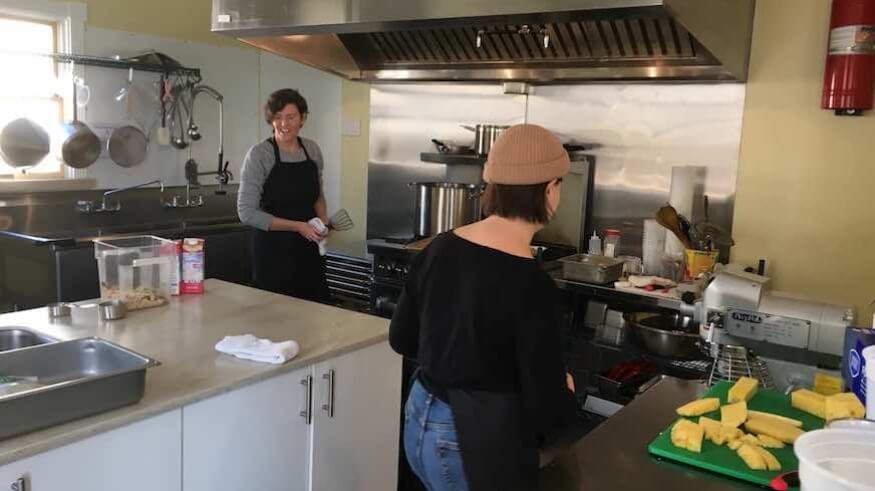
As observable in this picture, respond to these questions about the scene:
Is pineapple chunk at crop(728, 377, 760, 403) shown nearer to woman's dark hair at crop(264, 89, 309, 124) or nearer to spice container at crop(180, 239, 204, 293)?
spice container at crop(180, 239, 204, 293)

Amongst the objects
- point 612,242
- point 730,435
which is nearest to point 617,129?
point 612,242

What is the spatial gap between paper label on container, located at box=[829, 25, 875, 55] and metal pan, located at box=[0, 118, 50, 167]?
145 inches

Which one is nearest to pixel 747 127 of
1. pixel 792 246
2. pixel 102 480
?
pixel 792 246

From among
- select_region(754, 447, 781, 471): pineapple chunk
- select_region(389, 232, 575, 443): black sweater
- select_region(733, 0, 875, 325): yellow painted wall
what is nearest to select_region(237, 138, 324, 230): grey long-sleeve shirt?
select_region(389, 232, 575, 443): black sweater

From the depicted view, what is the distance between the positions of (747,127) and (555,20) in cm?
139

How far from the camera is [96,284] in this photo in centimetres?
339

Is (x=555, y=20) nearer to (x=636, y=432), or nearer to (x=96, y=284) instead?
(x=636, y=432)

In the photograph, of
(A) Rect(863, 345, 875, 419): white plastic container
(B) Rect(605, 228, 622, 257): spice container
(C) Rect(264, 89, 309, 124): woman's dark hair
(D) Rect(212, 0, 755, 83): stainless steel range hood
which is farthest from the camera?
(B) Rect(605, 228, 622, 257): spice container

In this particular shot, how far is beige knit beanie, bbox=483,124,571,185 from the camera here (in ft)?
4.83

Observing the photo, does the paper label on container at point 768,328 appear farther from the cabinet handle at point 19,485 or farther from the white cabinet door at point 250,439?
the cabinet handle at point 19,485

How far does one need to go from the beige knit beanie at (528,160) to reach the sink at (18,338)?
1.33 metres

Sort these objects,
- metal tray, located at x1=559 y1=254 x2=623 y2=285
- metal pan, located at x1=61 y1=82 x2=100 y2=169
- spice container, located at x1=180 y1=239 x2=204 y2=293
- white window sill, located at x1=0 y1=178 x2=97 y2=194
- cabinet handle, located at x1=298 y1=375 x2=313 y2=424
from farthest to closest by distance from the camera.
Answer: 1. metal pan, located at x1=61 y1=82 x2=100 y2=169
2. white window sill, located at x1=0 y1=178 x2=97 y2=194
3. metal tray, located at x1=559 y1=254 x2=623 y2=285
4. spice container, located at x1=180 y1=239 x2=204 y2=293
5. cabinet handle, located at x1=298 y1=375 x2=313 y2=424

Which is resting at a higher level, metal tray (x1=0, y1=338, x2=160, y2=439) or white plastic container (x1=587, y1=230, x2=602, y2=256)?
white plastic container (x1=587, y1=230, x2=602, y2=256)

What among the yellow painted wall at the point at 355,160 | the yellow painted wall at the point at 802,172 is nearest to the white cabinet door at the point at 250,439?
the yellow painted wall at the point at 802,172
